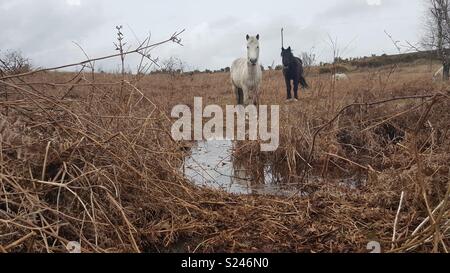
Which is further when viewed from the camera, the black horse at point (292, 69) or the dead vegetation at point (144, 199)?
the black horse at point (292, 69)

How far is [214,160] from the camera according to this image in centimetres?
655

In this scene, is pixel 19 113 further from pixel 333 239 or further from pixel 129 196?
pixel 333 239

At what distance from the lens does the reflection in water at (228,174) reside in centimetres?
489

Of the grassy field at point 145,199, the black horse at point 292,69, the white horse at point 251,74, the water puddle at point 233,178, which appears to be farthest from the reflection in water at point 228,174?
the black horse at point 292,69

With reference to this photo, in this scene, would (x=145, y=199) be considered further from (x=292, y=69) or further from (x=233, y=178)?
(x=292, y=69)

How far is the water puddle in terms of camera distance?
15.9ft

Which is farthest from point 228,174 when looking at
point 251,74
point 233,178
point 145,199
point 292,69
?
point 292,69

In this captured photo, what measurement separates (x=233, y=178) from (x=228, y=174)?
0.27 m

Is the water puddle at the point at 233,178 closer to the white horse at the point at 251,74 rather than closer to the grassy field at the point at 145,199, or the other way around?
the grassy field at the point at 145,199

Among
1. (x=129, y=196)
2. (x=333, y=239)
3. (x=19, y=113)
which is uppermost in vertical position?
(x=19, y=113)

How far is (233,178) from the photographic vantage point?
5516 mm
